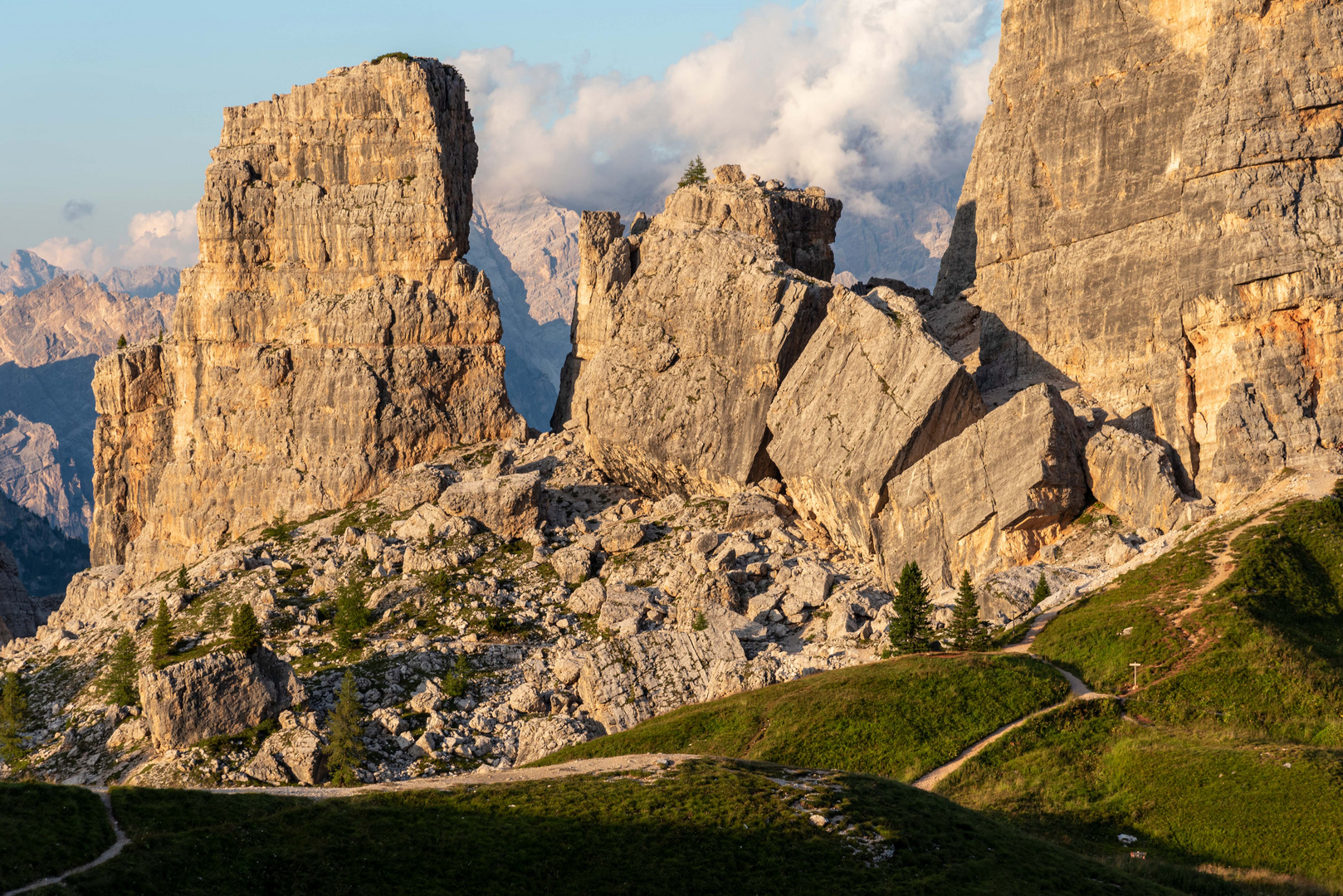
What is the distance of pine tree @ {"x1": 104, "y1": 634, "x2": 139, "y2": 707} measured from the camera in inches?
3679

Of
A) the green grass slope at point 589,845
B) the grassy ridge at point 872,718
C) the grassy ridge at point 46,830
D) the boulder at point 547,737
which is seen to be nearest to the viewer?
the grassy ridge at point 46,830

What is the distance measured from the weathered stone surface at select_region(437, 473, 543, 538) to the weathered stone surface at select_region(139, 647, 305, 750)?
2790 cm

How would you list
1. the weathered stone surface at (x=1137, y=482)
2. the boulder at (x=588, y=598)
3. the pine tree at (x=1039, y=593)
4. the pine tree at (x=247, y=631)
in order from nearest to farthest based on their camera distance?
the pine tree at (x=1039, y=593)
the pine tree at (x=247, y=631)
the weathered stone surface at (x=1137, y=482)
the boulder at (x=588, y=598)

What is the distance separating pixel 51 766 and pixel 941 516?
76.5 m

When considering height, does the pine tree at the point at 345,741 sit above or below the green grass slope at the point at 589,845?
above

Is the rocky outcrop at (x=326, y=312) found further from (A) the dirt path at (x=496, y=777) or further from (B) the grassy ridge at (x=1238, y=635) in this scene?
(B) the grassy ridge at (x=1238, y=635)

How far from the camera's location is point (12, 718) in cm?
9269

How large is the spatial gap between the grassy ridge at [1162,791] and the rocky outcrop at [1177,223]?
40290 millimetres

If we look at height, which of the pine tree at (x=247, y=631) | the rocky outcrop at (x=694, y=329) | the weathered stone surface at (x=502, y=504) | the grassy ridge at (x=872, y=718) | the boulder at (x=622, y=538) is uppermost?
the rocky outcrop at (x=694, y=329)

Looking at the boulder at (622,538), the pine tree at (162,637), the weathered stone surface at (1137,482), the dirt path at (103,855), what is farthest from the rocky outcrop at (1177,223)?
the dirt path at (103,855)

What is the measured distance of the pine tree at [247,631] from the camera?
90125mm

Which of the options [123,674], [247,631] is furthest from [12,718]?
[247,631]

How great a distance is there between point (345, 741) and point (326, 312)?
6146 cm

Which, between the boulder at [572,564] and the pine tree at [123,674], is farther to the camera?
the boulder at [572,564]
